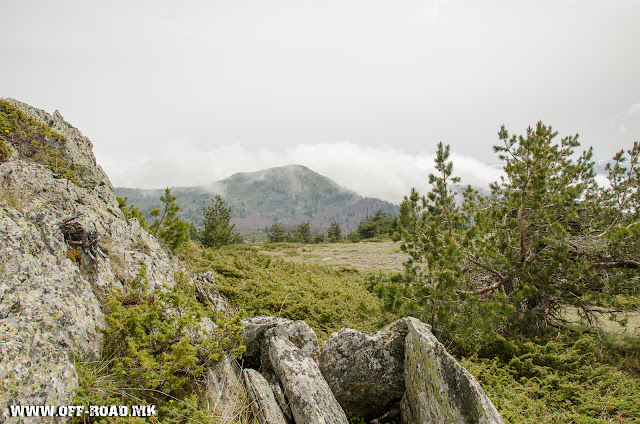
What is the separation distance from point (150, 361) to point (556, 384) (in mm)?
8448

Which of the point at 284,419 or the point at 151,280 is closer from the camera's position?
the point at 284,419

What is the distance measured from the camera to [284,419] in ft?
16.0

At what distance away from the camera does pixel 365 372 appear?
6098mm

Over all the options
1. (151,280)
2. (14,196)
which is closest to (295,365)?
(151,280)

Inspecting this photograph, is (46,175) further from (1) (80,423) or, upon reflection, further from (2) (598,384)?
(2) (598,384)

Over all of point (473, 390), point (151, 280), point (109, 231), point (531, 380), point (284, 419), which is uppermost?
point (109, 231)

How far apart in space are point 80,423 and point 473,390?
488 cm

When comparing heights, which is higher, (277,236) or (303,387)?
(277,236)

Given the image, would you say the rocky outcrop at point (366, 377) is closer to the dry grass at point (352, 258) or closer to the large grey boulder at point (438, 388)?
the large grey boulder at point (438, 388)

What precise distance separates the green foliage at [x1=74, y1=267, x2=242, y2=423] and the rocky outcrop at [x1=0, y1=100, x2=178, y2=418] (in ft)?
0.74

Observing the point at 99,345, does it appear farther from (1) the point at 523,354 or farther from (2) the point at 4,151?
(1) the point at 523,354

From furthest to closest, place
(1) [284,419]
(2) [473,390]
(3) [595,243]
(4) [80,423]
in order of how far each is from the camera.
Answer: (3) [595,243] < (1) [284,419] < (2) [473,390] < (4) [80,423]

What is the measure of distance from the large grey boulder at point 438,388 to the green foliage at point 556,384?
6.27 feet

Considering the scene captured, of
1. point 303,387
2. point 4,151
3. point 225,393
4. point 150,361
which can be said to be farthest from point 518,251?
Result: point 4,151
